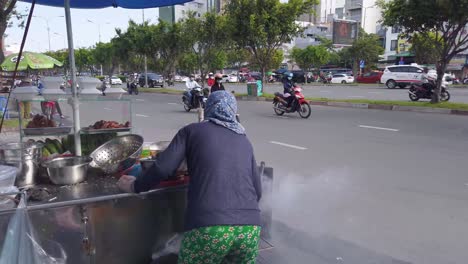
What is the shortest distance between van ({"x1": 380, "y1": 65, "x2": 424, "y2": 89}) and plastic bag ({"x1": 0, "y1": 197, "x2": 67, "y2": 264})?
80.7ft

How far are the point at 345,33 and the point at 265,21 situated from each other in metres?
33.2

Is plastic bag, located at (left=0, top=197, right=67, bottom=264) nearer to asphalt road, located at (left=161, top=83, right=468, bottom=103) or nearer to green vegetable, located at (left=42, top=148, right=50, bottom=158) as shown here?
green vegetable, located at (left=42, top=148, right=50, bottom=158)

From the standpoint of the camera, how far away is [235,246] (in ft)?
6.48

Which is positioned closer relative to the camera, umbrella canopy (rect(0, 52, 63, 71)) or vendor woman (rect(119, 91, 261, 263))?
vendor woman (rect(119, 91, 261, 263))

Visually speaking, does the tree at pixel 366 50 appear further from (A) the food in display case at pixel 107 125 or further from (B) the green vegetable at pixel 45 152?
(B) the green vegetable at pixel 45 152

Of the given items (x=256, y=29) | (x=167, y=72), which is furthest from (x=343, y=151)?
(x=167, y=72)

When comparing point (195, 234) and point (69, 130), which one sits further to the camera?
point (69, 130)

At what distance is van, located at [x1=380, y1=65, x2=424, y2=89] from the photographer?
23703mm

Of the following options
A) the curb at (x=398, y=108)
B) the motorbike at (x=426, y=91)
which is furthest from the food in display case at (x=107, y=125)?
the motorbike at (x=426, y=91)

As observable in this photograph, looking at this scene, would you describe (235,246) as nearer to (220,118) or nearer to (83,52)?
(220,118)

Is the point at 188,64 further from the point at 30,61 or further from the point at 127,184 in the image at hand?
the point at 127,184

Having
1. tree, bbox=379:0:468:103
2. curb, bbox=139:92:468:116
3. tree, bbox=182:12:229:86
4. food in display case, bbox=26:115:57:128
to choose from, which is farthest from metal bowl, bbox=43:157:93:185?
tree, bbox=182:12:229:86

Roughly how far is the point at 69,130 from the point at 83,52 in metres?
61.4

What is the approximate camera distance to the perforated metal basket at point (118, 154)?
2836 mm
